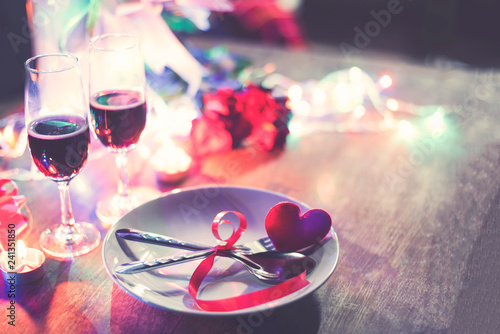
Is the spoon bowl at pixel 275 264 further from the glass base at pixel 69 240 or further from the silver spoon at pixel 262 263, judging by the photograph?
the glass base at pixel 69 240

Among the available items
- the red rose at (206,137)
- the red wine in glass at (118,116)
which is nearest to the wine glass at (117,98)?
the red wine in glass at (118,116)

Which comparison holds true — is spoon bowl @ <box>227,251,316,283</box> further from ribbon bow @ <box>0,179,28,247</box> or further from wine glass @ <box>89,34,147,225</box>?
ribbon bow @ <box>0,179,28,247</box>

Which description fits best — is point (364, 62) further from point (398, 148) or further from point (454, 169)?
point (454, 169)

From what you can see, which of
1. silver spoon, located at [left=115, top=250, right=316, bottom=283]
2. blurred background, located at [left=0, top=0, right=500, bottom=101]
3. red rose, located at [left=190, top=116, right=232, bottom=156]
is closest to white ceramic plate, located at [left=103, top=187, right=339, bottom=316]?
silver spoon, located at [left=115, top=250, right=316, bottom=283]

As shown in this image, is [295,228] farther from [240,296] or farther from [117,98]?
[117,98]

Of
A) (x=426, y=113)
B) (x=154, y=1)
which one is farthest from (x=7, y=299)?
(x=426, y=113)

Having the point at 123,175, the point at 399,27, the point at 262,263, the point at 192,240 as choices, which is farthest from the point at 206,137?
the point at 399,27
